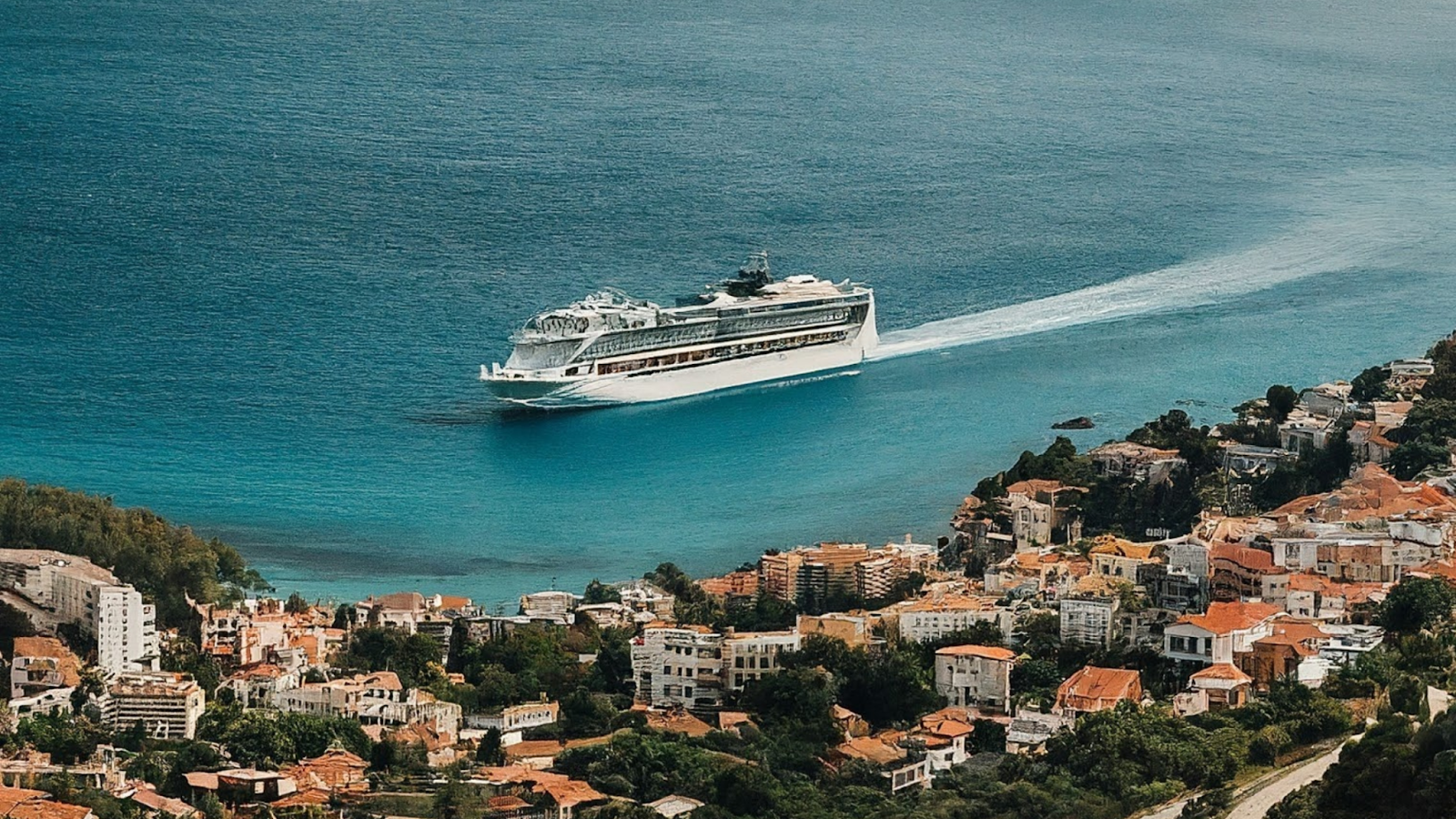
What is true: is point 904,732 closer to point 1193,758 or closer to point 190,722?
point 1193,758

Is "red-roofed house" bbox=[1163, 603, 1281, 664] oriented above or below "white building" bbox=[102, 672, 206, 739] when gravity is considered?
above

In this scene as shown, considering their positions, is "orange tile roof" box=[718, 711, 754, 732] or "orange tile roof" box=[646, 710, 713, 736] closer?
"orange tile roof" box=[646, 710, 713, 736]

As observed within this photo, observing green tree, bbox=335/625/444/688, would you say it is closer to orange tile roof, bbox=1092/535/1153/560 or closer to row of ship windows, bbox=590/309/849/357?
orange tile roof, bbox=1092/535/1153/560

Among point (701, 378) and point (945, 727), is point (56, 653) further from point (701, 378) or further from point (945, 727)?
point (701, 378)

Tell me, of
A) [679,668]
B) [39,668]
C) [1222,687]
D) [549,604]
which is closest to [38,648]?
[39,668]

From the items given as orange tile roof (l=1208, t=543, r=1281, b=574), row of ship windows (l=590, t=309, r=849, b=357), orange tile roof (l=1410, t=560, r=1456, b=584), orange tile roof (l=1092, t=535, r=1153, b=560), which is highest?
row of ship windows (l=590, t=309, r=849, b=357)

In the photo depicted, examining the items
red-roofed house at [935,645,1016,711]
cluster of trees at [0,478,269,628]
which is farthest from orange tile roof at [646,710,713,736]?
cluster of trees at [0,478,269,628]

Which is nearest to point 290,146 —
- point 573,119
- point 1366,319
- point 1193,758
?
point 573,119
